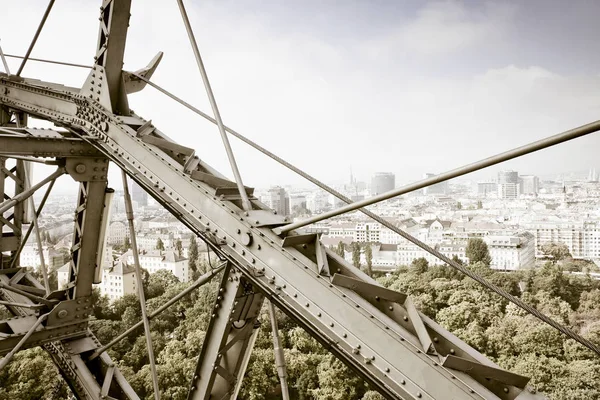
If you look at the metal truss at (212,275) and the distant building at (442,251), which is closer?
the metal truss at (212,275)

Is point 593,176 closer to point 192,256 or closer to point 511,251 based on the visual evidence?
point 511,251

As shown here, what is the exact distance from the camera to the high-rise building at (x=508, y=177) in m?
55.4

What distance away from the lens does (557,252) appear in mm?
37562

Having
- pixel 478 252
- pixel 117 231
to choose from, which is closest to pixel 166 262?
pixel 117 231

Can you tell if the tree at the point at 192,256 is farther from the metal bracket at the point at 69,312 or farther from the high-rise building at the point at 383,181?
the metal bracket at the point at 69,312

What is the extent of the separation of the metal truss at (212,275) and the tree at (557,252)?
42.0 meters

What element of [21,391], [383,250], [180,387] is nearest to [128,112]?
[180,387]

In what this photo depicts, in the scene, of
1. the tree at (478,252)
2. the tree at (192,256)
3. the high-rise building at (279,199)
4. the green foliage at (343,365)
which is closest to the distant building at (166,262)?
the tree at (192,256)

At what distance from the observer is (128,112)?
3480 millimetres

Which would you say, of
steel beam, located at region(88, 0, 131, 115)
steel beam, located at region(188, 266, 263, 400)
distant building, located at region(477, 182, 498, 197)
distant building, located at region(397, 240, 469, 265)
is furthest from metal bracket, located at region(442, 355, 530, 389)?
distant building, located at region(477, 182, 498, 197)

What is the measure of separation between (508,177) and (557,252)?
21.1 m

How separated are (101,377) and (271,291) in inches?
108

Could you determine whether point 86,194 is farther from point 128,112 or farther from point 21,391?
point 21,391

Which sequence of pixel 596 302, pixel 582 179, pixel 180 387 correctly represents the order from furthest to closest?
1. pixel 582 179
2. pixel 596 302
3. pixel 180 387
